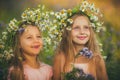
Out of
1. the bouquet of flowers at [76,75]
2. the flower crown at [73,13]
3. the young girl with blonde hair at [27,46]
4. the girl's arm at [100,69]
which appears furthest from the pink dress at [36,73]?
the girl's arm at [100,69]

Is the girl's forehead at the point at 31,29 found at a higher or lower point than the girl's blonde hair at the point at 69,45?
higher

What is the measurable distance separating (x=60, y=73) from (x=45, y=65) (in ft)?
0.40

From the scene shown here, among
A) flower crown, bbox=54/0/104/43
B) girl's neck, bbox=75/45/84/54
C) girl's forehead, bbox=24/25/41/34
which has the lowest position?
girl's neck, bbox=75/45/84/54

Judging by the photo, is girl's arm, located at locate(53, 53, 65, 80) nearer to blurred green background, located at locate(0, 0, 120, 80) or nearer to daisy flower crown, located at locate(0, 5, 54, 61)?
daisy flower crown, located at locate(0, 5, 54, 61)

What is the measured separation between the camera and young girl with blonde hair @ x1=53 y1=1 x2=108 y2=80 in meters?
3.05

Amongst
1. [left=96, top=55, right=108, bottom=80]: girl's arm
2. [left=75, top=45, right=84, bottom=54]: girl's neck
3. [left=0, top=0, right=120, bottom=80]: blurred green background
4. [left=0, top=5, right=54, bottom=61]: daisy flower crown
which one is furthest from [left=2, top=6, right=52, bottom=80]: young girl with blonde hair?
[left=96, top=55, right=108, bottom=80]: girl's arm

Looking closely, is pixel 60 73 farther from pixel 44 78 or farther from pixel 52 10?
pixel 52 10

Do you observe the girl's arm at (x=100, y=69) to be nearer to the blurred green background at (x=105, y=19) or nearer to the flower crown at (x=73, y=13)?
the blurred green background at (x=105, y=19)

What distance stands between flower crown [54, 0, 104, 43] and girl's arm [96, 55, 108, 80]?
213 mm

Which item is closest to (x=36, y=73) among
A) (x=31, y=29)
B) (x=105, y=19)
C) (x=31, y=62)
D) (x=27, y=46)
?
(x=31, y=62)

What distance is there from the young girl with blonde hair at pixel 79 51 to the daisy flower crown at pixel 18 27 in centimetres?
13

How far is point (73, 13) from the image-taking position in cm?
307

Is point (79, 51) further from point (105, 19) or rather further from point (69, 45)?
point (105, 19)

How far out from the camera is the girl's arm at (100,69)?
3066 mm
